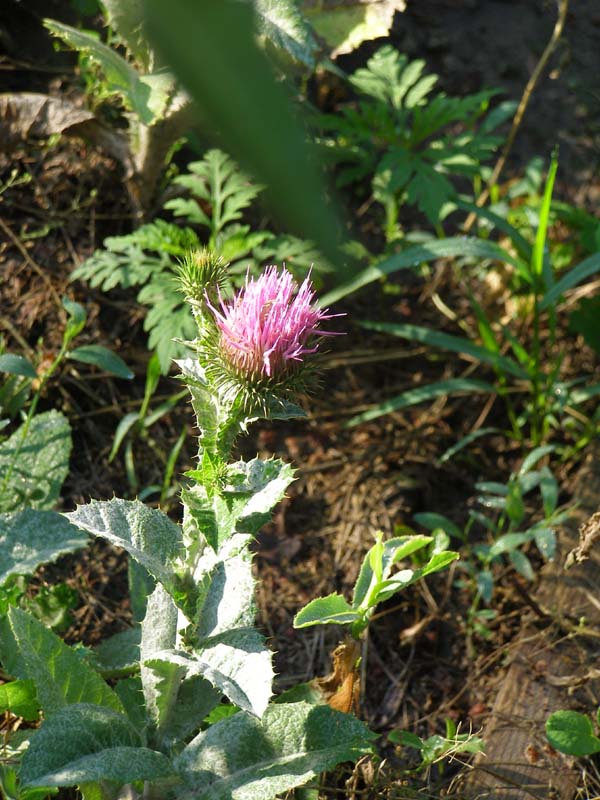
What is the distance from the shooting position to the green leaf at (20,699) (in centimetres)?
184

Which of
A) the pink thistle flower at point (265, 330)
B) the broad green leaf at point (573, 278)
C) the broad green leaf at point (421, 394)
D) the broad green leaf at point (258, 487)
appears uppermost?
the pink thistle flower at point (265, 330)

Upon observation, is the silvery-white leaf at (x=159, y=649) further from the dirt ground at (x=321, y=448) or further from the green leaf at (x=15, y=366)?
the green leaf at (x=15, y=366)

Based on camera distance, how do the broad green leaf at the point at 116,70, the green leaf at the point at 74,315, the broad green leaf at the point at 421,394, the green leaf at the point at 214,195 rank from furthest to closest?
1. the broad green leaf at the point at 421,394
2. the green leaf at the point at 214,195
3. the broad green leaf at the point at 116,70
4. the green leaf at the point at 74,315

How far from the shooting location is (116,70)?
2.67m

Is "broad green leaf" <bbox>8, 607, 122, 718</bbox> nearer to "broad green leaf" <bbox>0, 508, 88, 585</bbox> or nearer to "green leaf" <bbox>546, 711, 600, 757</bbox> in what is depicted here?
"broad green leaf" <bbox>0, 508, 88, 585</bbox>

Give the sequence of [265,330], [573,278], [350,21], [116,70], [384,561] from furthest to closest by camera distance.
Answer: [350,21]
[573,278]
[116,70]
[384,561]
[265,330]

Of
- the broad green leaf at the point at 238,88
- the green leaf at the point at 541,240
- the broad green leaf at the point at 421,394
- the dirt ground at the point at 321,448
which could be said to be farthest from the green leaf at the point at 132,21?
the green leaf at the point at 541,240

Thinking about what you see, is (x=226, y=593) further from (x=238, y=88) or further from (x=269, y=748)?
(x=238, y=88)

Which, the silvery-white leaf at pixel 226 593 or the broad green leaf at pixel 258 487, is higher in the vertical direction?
the broad green leaf at pixel 258 487

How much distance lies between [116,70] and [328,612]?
1821mm

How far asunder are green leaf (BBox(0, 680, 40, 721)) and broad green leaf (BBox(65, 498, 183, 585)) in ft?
1.34

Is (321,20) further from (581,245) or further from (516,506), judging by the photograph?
(516,506)

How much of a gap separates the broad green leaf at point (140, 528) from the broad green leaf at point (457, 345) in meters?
1.47

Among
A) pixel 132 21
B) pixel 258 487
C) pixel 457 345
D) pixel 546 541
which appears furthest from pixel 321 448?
pixel 132 21
